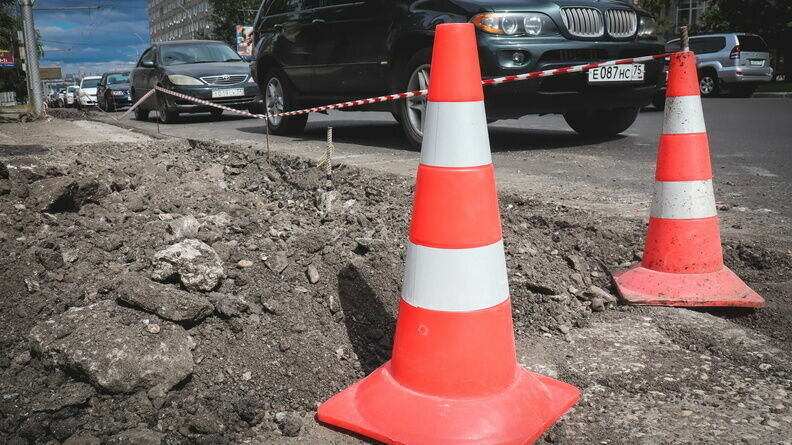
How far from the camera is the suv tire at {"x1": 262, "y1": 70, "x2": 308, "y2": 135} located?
898 cm

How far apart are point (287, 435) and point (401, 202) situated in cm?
249

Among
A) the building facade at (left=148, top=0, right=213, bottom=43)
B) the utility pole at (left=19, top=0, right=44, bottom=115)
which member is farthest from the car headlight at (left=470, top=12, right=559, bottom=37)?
the building facade at (left=148, top=0, right=213, bottom=43)

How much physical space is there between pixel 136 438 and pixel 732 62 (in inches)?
796

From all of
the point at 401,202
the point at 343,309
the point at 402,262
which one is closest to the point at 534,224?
the point at 401,202

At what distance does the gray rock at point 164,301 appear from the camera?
2461mm

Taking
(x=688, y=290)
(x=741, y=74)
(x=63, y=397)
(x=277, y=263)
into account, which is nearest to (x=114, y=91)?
(x=741, y=74)

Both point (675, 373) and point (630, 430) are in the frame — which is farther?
point (675, 373)

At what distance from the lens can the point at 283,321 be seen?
8.55ft

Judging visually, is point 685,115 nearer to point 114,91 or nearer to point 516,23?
point 516,23

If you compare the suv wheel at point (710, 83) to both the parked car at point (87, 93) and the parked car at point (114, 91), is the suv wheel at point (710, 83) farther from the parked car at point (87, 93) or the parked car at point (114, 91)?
the parked car at point (87, 93)

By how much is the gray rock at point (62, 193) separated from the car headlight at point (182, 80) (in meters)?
9.07

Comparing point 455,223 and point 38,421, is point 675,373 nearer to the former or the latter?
point 455,223

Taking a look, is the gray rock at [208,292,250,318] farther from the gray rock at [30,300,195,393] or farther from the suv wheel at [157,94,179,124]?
the suv wheel at [157,94,179,124]

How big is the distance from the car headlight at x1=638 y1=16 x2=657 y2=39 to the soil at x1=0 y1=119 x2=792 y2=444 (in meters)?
3.66
